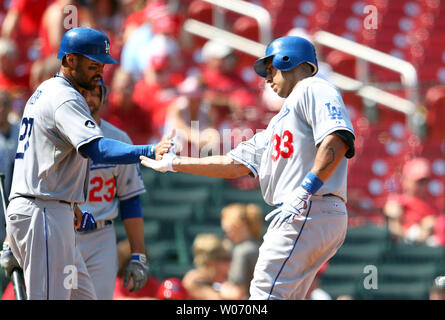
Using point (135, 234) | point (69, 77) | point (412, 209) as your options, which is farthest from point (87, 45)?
point (412, 209)

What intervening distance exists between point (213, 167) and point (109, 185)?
3.08ft

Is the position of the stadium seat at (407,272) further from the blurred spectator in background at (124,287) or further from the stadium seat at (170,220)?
the blurred spectator in background at (124,287)

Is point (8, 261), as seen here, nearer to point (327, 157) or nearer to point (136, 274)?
point (136, 274)

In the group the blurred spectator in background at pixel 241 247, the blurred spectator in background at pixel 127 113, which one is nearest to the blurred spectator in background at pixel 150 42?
the blurred spectator in background at pixel 127 113

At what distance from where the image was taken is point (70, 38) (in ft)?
13.9

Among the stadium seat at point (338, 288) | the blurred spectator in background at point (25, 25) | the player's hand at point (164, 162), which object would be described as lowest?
the stadium seat at point (338, 288)

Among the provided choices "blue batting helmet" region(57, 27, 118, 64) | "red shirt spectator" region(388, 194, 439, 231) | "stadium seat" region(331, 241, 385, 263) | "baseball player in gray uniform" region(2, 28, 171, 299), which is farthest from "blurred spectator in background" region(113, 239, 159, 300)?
"red shirt spectator" region(388, 194, 439, 231)

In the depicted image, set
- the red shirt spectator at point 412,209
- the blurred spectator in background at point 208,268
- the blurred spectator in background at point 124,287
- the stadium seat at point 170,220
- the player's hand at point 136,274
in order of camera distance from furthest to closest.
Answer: the red shirt spectator at point 412,209 < the stadium seat at point 170,220 < the blurred spectator in background at point 208,268 < the blurred spectator in background at point 124,287 < the player's hand at point 136,274

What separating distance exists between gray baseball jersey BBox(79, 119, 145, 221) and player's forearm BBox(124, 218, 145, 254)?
0.11 metres

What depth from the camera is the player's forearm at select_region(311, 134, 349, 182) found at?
159 inches

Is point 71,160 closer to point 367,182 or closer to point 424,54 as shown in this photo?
point 367,182

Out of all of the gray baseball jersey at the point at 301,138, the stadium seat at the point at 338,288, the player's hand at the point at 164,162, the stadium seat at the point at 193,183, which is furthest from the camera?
the stadium seat at the point at 193,183

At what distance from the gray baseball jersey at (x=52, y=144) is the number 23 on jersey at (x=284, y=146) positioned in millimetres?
887

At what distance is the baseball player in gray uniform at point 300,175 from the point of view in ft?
13.4
